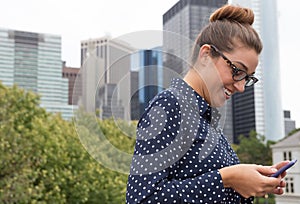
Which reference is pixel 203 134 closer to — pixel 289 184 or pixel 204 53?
pixel 204 53

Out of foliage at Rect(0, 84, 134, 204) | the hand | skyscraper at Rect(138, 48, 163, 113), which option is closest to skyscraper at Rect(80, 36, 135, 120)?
skyscraper at Rect(138, 48, 163, 113)

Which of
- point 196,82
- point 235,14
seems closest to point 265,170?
point 196,82

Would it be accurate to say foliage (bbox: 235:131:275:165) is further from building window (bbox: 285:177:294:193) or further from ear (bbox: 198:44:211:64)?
ear (bbox: 198:44:211:64)

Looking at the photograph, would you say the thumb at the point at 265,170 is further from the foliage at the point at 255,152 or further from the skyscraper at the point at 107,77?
the foliage at the point at 255,152

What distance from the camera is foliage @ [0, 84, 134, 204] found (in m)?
7.65

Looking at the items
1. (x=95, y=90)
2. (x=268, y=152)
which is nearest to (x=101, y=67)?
(x=95, y=90)

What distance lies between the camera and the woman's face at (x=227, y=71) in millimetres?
1053

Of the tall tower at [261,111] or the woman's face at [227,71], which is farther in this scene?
the tall tower at [261,111]

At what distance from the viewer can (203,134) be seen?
1.02 meters

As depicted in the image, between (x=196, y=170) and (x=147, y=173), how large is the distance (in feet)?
0.38

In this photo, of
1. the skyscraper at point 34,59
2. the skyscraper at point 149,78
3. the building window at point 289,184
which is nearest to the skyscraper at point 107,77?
the skyscraper at point 149,78

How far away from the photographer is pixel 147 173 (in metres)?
0.91

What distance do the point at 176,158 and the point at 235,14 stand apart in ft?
1.22

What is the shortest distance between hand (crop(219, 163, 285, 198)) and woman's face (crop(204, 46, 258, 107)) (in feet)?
0.67
